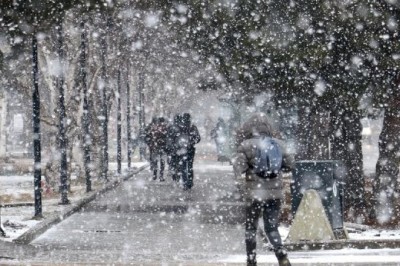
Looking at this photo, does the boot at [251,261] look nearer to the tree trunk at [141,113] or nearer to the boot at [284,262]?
the boot at [284,262]

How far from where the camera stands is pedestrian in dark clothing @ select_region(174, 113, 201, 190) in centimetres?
2236

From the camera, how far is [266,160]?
9.22 metres

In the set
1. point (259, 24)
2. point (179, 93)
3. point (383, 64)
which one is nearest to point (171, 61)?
point (179, 93)

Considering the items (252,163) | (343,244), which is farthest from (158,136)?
(252,163)

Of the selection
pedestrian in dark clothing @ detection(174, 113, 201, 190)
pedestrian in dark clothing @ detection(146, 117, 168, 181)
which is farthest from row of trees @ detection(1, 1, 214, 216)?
pedestrian in dark clothing @ detection(174, 113, 201, 190)

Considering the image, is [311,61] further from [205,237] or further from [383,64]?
[205,237]

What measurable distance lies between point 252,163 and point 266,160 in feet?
0.53

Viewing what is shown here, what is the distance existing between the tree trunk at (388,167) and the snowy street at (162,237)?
2749 mm

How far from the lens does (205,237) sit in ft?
41.9

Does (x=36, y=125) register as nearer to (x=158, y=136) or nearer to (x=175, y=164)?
(x=158, y=136)

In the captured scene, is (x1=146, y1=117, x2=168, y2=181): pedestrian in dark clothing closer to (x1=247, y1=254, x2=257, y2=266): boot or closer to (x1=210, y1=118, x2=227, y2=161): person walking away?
(x1=210, y1=118, x2=227, y2=161): person walking away

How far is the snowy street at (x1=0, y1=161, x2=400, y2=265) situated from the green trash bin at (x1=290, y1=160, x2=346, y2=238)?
43.7 inches

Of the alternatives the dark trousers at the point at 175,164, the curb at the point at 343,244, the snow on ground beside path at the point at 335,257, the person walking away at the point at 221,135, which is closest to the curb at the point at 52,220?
the dark trousers at the point at 175,164

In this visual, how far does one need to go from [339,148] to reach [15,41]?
24.7 ft
